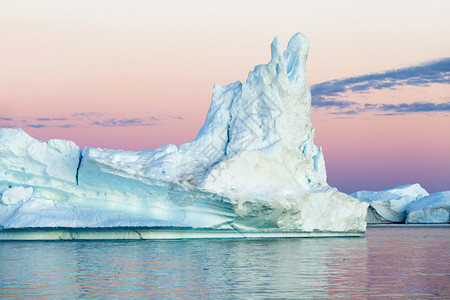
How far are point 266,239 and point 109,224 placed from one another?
7035 mm

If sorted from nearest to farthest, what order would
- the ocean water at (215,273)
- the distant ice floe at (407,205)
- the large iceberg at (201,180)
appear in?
the ocean water at (215,273), the large iceberg at (201,180), the distant ice floe at (407,205)

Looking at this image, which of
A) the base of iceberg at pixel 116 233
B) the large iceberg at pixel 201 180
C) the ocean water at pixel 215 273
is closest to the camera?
the ocean water at pixel 215 273

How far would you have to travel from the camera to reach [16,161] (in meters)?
25.0

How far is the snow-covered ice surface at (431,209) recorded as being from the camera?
2339 inches

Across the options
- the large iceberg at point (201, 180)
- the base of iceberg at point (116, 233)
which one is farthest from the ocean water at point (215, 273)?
the large iceberg at point (201, 180)

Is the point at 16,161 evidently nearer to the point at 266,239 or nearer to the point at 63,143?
the point at 63,143

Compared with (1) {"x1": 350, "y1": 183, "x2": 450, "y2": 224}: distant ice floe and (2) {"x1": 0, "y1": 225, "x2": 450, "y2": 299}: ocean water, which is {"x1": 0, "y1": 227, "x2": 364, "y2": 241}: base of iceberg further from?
(1) {"x1": 350, "y1": 183, "x2": 450, "y2": 224}: distant ice floe

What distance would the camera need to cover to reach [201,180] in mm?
24891

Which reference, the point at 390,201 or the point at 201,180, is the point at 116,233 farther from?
the point at 390,201

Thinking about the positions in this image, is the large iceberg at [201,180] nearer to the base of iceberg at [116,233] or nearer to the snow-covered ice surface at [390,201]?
the base of iceberg at [116,233]

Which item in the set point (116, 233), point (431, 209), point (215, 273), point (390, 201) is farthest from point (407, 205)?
point (215, 273)

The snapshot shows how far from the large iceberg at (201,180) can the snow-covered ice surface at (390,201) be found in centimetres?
3860

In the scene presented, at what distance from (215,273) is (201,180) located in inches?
454

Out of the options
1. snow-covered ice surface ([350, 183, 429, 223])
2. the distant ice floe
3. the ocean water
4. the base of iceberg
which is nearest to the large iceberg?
the base of iceberg
